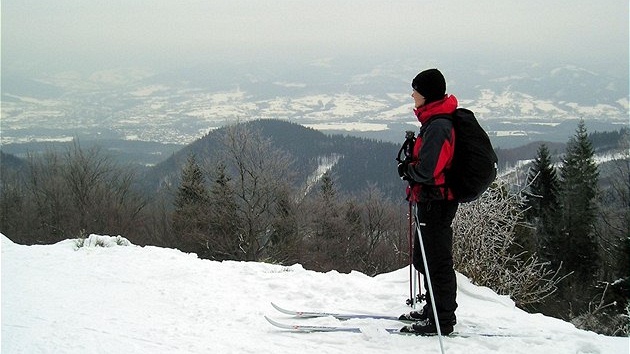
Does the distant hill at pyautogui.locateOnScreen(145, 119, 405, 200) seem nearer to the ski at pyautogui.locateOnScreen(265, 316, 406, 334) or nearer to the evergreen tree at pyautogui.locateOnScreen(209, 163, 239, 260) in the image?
the evergreen tree at pyautogui.locateOnScreen(209, 163, 239, 260)

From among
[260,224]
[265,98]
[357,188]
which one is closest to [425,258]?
[260,224]

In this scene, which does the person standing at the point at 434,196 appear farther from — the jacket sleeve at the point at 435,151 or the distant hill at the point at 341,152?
the distant hill at the point at 341,152

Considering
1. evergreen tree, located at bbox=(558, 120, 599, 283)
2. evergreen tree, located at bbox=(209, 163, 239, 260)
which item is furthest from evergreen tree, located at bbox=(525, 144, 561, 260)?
evergreen tree, located at bbox=(209, 163, 239, 260)

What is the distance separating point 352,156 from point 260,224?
6050cm

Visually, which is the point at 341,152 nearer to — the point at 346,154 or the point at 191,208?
the point at 346,154

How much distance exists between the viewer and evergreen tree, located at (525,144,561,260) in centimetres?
3550

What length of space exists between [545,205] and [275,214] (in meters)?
24.1

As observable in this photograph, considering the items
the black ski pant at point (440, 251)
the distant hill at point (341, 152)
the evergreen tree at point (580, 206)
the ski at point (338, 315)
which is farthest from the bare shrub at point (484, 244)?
the distant hill at point (341, 152)

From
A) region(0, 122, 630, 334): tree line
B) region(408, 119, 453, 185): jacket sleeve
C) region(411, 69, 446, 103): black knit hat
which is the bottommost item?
region(0, 122, 630, 334): tree line

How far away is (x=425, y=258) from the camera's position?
4.16 metres

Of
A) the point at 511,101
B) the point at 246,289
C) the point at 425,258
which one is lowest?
the point at 246,289

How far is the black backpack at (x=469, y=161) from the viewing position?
4.04 meters

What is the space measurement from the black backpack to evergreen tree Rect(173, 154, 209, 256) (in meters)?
29.6

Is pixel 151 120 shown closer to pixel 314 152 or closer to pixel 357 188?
pixel 314 152
